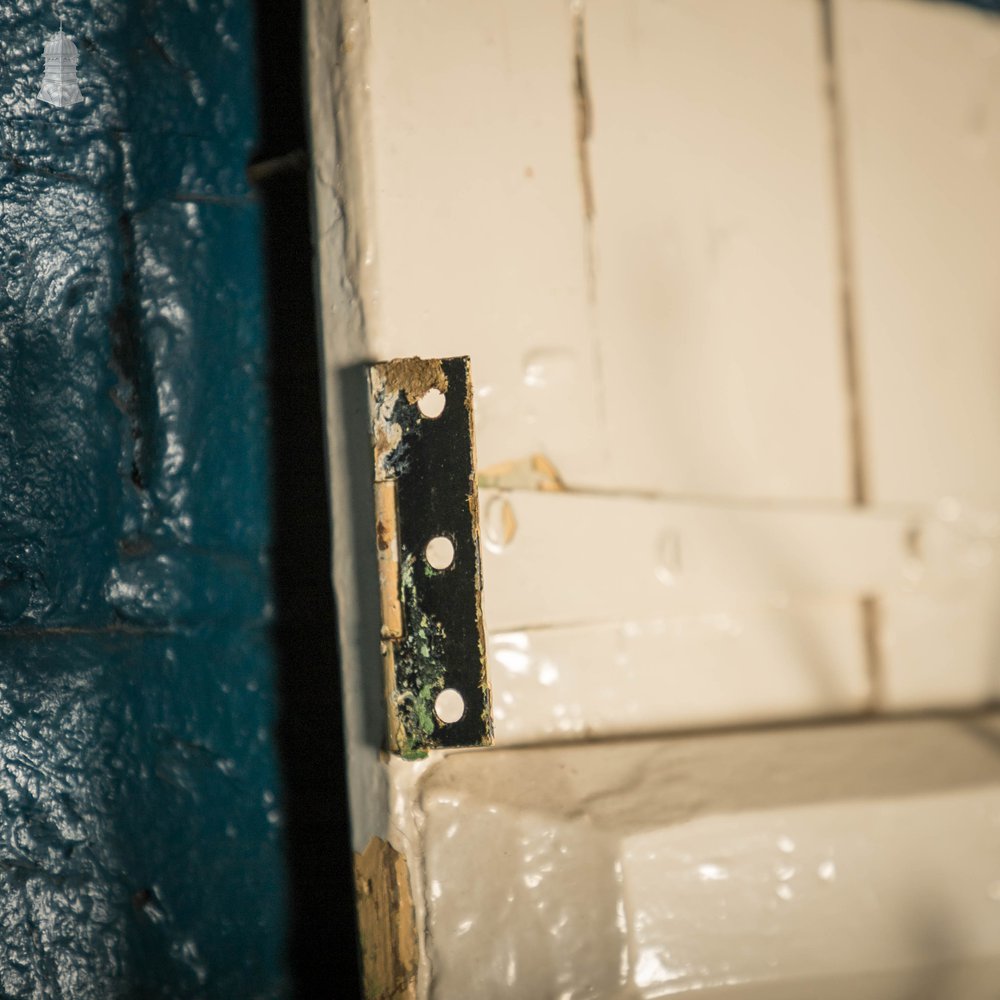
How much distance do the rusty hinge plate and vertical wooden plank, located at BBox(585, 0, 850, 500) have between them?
0.18 meters

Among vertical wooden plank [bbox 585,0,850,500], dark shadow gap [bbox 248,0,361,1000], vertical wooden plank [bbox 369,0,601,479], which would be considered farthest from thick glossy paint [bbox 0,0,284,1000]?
vertical wooden plank [bbox 585,0,850,500]

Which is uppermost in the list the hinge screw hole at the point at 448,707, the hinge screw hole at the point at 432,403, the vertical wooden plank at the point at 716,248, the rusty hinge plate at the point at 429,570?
the vertical wooden plank at the point at 716,248

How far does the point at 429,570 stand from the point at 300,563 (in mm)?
229

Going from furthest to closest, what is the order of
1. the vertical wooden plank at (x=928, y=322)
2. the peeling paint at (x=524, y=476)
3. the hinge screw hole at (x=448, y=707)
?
1. the vertical wooden plank at (x=928, y=322)
2. the peeling paint at (x=524, y=476)
3. the hinge screw hole at (x=448, y=707)

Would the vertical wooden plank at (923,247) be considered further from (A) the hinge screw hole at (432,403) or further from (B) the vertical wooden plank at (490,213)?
(A) the hinge screw hole at (432,403)

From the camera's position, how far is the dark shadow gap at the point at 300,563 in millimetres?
614

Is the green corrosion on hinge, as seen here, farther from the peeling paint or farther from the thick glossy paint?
the thick glossy paint

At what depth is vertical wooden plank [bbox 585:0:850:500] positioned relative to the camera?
60cm

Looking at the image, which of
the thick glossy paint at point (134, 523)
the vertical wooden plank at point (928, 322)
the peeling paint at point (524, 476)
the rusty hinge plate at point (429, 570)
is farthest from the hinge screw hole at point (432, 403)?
the vertical wooden plank at point (928, 322)

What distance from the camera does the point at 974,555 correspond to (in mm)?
677

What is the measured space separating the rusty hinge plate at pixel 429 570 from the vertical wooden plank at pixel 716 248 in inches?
7.1

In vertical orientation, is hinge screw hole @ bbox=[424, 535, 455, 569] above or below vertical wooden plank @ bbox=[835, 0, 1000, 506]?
below

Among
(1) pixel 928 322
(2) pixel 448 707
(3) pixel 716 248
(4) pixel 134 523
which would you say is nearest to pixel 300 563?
(4) pixel 134 523

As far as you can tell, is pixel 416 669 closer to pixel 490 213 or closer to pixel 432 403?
pixel 432 403
